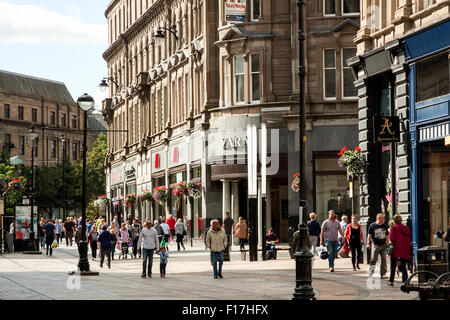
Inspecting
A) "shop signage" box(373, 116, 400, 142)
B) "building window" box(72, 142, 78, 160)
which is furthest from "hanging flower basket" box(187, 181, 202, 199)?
"building window" box(72, 142, 78, 160)

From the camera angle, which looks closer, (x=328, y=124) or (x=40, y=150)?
(x=328, y=124)

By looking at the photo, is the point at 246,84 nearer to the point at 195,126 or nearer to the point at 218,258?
the point at 195,126

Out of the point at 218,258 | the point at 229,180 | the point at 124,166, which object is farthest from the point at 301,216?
the point at 124,166

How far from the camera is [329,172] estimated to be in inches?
1918

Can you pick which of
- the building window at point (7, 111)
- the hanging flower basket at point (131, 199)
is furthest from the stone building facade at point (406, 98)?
the building window at point (7, 111)

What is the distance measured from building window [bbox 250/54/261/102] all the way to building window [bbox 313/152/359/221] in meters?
4.35

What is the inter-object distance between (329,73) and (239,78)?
491 cm

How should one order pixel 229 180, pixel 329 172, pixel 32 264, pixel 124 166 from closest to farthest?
pixel 32 264 → pixel 329 172 → pixel 229 180 → pixel 124 166

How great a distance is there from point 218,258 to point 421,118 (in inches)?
281

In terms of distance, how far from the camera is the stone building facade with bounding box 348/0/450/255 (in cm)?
2855

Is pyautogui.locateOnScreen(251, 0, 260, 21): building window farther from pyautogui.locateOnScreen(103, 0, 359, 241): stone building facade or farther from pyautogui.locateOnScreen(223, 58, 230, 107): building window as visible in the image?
pyautogui.locateOnScreen(223, 58, 230, 107): building window

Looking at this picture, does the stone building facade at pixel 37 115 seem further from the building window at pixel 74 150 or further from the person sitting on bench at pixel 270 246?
the person sitting on bench at pixel 270 246

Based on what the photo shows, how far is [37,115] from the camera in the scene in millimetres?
136000

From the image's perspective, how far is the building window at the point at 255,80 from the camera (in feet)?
166
